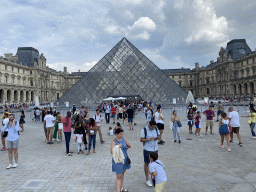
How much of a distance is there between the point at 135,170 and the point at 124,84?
17.8 m

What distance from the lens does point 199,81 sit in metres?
63.9

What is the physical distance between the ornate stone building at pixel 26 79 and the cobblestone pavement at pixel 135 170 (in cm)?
4259

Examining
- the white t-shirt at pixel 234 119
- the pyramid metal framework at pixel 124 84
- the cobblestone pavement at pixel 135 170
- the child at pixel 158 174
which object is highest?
the pyramid metal framework at pixel 124 84

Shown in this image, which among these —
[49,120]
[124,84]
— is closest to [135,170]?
[49,120]

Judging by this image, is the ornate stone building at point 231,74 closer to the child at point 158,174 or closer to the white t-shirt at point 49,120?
the white t-shirt at point 49,120

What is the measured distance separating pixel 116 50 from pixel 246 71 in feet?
117

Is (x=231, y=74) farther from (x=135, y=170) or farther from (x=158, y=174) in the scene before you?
(x=158, y=174)

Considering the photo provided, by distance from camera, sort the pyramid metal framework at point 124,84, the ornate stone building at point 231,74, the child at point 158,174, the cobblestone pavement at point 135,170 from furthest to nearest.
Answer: the ornate stone building at point 231,74
the pyramid metal framework at point 124,84
the cobblestone pavement at point 135,170
the child at point 158,174

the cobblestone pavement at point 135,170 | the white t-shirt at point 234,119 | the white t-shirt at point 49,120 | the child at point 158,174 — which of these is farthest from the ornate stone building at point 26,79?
the child at point 158,174

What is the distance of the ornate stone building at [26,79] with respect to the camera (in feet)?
138

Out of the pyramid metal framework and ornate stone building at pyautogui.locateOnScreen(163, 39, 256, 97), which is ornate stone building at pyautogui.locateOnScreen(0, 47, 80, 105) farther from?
ornate stone building at pyautogui.locateOnScreen(163, 39, 256, 97)

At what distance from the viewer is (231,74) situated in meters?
46.9

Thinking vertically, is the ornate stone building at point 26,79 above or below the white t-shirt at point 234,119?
above

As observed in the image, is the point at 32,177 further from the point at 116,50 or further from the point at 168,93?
the point at 116,50
